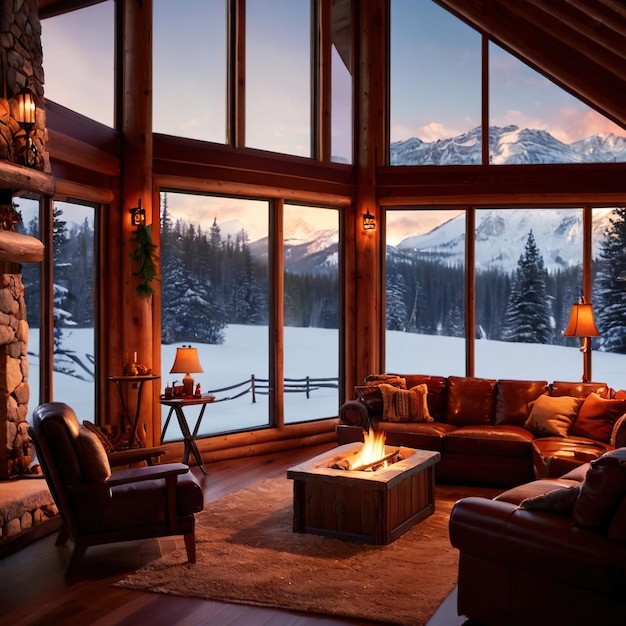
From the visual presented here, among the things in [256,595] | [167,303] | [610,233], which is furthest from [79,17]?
[610,233]

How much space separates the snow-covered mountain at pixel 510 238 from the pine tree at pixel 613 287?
0.41 ft

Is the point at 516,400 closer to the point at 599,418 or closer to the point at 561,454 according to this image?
the point at 599,418

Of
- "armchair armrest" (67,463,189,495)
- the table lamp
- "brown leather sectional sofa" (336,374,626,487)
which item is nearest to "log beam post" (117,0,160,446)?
the table lamp

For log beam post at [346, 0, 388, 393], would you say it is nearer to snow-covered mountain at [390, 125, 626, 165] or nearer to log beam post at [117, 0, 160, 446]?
snow-covered mountain at [390, 125, 626, 165]

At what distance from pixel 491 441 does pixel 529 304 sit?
2.91 meters

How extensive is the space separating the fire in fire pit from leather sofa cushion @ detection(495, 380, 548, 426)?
1820mm

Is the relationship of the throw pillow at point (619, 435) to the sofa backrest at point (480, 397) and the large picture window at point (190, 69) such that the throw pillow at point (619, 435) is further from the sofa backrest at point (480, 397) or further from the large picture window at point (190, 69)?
the large picture window at point (190, 69)

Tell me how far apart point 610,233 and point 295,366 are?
408cm

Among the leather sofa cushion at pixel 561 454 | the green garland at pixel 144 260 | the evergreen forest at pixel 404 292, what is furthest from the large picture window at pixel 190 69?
the leather sofa cushion at pixel 561 454

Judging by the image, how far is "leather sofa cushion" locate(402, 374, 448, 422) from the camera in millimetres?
7457

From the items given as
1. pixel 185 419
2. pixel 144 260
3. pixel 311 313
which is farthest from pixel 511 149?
pixel 185 419

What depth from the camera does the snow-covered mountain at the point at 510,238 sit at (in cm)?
892

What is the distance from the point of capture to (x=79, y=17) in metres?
6.84

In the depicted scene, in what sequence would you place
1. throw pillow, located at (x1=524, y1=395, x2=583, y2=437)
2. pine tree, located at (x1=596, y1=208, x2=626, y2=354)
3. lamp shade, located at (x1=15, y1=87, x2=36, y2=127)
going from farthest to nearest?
pine tree, located at (x1=596, y1=208, x2=626, y2=354), throw pillow, located at (x1=524, y1=395, x2=583, y2=437), lamp shade, located at (x1=15, y1=87, x2=36, y2=127)
